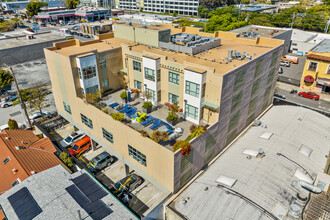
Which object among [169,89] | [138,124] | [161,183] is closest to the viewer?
[161,183]

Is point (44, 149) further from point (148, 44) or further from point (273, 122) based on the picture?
point (273, 122)

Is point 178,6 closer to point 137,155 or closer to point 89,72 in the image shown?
point 89,72

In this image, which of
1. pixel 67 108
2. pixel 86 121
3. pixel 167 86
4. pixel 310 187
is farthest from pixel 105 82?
pixel 310 187

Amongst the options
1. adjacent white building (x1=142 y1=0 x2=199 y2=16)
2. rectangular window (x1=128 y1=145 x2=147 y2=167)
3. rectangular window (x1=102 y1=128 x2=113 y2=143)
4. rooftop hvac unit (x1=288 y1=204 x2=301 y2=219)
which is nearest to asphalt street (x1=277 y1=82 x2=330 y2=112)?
rooftop hvac unit (x1=288 y1=204 x2=301 y2=219)

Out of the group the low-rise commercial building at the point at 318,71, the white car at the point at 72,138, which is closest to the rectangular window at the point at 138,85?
the white car at the point at 72,138

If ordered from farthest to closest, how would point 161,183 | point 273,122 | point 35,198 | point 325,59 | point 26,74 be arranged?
point 26,74 < point 325,59 < point 273,122 < point 161,183 < point 35,198

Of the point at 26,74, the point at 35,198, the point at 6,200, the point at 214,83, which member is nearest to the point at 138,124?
the point at 214,83

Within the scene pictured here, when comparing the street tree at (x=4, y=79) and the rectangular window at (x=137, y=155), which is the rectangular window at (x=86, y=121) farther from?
the street tree at (x=4, y=79)
